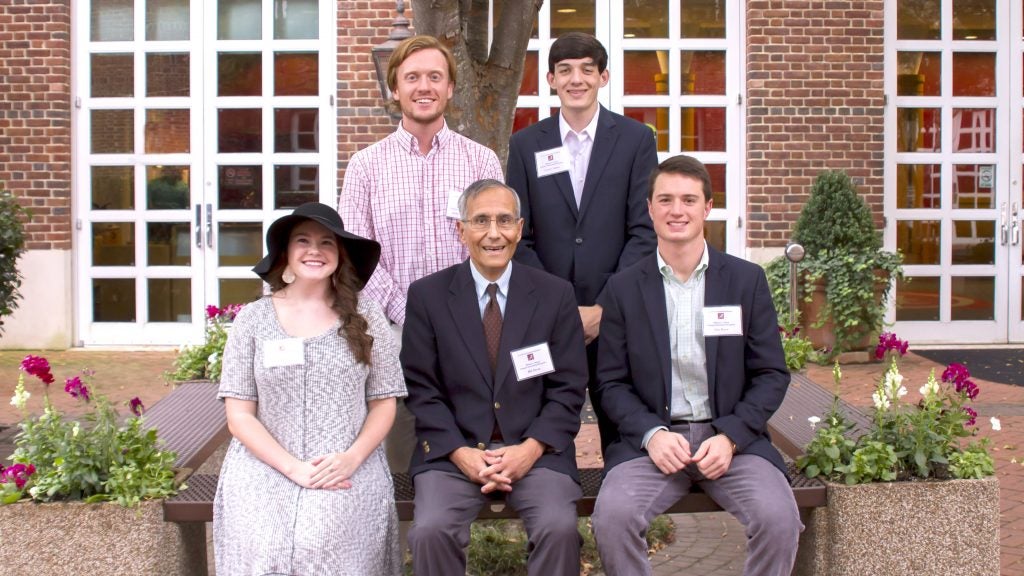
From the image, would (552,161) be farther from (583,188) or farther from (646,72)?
(646,72)

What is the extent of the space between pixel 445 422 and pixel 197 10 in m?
8.20

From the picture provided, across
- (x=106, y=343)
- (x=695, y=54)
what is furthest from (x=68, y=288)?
(x=695, y=54)

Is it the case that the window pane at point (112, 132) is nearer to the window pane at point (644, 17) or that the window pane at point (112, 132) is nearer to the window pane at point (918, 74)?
the window pane at point (644, 17)

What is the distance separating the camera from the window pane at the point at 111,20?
10953 mm

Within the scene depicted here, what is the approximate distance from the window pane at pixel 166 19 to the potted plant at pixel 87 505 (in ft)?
25.8

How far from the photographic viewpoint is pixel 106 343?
36.4 feet

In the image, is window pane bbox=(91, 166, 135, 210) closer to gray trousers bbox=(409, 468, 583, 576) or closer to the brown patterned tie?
the brown patterned tie

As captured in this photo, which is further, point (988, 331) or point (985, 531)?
point (988, 331)

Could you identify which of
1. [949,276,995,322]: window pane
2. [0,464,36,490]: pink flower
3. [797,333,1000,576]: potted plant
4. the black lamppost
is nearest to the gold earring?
[0,464,36,490]: pink flower

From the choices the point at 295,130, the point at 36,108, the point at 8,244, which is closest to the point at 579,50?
the point at 8,244

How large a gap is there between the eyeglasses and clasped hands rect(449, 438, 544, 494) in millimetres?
681

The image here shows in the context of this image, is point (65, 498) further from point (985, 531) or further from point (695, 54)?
point (695, 54)

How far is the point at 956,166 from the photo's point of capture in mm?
11000

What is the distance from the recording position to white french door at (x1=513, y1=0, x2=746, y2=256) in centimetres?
1093
